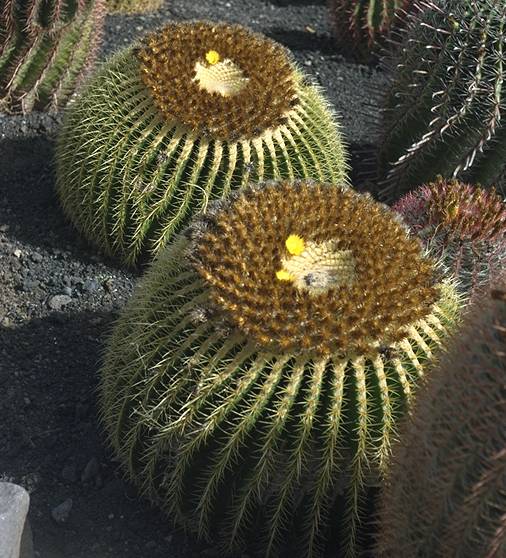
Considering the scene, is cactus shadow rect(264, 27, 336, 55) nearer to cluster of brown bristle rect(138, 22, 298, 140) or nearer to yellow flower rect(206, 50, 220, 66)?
cluster of brown bristle rect(138, 22, 298, 140)

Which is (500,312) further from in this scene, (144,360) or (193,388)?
(144,360)

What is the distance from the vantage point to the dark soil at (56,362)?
318 cm

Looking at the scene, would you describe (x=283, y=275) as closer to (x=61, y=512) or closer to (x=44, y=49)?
(x=61, y=512)

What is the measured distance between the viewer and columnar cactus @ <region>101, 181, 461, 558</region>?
265 centimetres

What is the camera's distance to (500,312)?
2.11 metres

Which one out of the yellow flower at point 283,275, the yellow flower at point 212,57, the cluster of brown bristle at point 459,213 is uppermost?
the yellow flower at point 283,275

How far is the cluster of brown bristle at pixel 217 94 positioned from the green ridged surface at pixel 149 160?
53mm

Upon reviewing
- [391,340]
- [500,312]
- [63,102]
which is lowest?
[63,102]

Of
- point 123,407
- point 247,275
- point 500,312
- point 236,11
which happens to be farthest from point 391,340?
point 236,11

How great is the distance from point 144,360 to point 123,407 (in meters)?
0.22

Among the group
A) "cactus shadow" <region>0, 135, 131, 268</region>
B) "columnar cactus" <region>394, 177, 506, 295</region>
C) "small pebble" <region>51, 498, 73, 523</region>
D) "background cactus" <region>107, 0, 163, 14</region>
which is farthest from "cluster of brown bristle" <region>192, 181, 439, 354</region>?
"background cactus" <region>107, 0, 163, 14</region>

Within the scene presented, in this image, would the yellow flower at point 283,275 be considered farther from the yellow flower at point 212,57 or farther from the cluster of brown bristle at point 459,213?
the yellow flower at point 212,57

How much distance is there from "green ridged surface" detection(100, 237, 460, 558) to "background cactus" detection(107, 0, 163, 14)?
3.87 meters

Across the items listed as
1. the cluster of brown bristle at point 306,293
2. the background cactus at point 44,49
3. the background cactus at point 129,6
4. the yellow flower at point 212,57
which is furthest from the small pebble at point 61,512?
the background cactus at point 129,6
